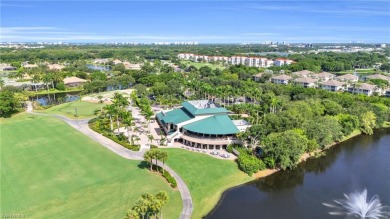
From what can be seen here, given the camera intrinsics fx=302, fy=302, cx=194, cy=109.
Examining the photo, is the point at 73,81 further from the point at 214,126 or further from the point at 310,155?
the point at 310,155

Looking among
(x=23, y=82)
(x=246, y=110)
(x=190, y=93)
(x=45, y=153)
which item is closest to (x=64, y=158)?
(x=45, y=153)

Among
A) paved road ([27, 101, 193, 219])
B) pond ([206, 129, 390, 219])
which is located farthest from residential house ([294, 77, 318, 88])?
paved road ([27, 101, 193, 219])

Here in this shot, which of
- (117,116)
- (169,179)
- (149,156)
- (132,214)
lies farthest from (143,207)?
(117,116)

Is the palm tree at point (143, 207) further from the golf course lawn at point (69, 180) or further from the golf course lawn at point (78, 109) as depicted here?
the golf course lawn at point (78, 109)

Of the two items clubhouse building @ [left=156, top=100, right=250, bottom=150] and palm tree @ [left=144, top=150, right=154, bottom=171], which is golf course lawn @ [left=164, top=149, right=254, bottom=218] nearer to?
palm tree @ [left=144, top=150, right=154, bottom=171]

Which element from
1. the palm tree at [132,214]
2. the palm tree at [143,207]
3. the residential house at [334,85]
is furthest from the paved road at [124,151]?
the residential house at [334,85]

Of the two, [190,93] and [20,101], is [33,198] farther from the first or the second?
[190,93]
